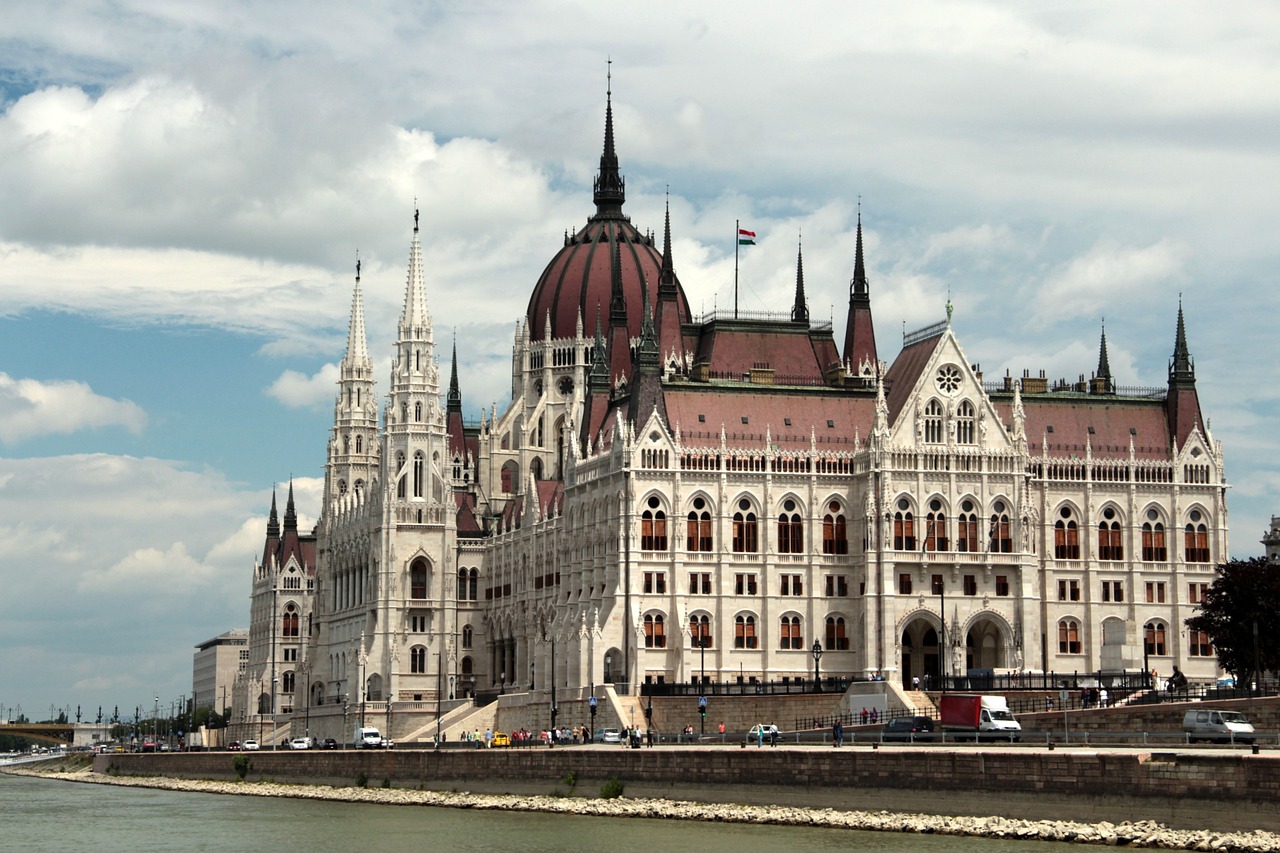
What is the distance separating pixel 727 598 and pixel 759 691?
12.8 m

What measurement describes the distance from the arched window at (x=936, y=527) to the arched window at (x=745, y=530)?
9280 mm

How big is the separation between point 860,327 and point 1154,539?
896 inches

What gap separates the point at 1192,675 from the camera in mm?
133000

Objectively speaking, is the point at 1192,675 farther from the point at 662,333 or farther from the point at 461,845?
the point at 461,845

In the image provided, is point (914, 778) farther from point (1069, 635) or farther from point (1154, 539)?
point (1154, 539)

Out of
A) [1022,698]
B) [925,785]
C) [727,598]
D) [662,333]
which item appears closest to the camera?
[925,785]

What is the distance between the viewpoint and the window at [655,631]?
126312 mm

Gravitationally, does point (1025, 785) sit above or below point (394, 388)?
below

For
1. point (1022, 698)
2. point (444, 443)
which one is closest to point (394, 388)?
point (444, 443)

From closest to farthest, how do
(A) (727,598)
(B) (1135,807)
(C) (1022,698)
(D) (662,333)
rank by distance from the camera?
(B) (1135,807)
(C) (1022,698)
(A) (727,598)
(D) (662,333)

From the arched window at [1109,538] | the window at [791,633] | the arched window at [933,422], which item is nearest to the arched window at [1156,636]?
the arched window at [1109,538]

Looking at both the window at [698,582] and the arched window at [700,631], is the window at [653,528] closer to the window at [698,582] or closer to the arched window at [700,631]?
the window at [698,582]

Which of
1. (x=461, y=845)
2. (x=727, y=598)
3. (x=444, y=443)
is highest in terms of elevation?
(x=444, y=443)

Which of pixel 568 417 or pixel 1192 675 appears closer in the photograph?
pixel 1192 675
